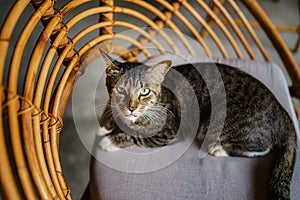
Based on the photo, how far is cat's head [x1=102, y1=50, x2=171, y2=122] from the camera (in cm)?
87

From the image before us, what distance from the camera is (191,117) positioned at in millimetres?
981

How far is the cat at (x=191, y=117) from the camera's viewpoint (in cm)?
88

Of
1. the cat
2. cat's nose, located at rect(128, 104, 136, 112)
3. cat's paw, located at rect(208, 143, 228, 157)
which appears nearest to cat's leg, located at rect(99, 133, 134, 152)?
the cat

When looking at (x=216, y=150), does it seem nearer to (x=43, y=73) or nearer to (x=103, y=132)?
(x=103, y=132)

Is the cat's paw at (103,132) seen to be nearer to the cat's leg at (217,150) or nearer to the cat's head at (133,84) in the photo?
the cat's head at (133,84)

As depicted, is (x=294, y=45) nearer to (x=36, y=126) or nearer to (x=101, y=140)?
(x=101, y=140)

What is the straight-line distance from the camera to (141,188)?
2.76 ft

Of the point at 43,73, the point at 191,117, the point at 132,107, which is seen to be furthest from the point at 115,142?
the point at 43,73

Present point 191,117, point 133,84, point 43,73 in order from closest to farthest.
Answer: point 43,73, point 133,84, point 191,117

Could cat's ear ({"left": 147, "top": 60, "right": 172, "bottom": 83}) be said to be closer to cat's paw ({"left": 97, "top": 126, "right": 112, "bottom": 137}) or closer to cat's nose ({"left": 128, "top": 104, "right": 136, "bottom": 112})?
cat's nose ({"left": 128, "top": 104, "right": 136, "bottom": 112})

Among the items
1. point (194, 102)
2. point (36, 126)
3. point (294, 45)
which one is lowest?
point (294, 45)

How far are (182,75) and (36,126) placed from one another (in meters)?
0.52

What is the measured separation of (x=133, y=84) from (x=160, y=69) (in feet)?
0.28

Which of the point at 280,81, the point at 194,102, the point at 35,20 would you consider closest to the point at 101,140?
the point at 194,102
